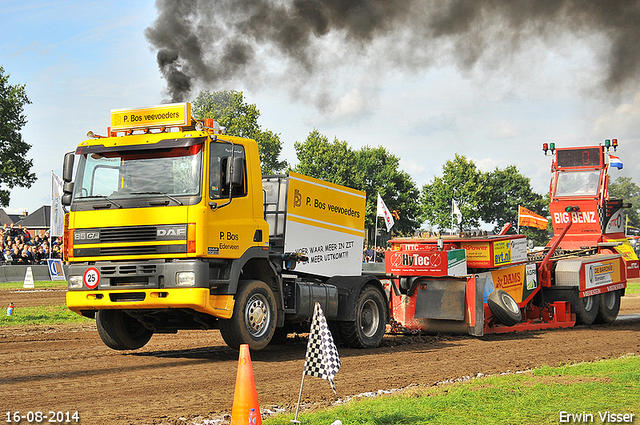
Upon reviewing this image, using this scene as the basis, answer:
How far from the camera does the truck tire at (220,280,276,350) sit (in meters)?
8.81

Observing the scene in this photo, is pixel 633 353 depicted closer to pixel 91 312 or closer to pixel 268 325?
pixel 268 325

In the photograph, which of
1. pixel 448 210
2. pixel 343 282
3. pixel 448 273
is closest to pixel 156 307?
pixel 343 282

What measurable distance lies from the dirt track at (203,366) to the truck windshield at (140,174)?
2.38m

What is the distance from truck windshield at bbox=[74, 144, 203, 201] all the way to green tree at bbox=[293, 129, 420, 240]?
178ft

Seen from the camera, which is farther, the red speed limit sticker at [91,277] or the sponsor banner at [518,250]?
the sponsor banner at [518,250]

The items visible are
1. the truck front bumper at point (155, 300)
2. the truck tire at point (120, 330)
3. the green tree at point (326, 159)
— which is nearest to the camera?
the truck front bumper at point (155, 300)

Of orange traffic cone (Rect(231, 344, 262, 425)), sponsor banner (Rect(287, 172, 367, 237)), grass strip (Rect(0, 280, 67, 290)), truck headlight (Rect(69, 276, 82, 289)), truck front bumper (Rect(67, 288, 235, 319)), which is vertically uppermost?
sponsor banner (Rect(287, 172, 367, 237))

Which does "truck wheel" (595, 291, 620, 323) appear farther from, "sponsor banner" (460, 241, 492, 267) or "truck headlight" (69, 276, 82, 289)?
"truck headlight" (69, 276, 82, 289)

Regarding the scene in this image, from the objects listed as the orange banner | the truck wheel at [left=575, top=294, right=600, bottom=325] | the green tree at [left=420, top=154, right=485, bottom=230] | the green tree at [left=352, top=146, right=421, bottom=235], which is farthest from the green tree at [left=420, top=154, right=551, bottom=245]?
the truck wheel at [left=575, top=294, right=600, bottom=325]

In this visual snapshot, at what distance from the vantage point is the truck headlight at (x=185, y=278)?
8305 mm

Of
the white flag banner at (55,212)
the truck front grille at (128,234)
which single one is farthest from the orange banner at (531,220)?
the white flag banner at (55,212)

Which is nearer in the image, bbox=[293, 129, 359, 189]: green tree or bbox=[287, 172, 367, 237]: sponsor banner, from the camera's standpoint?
bbox=[287, 172, 367, 237]: sponsor banner

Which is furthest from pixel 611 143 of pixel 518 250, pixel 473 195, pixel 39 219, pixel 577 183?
pixel 39 219

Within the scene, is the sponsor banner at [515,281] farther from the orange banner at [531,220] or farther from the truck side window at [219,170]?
the truck side window at [219,170]
